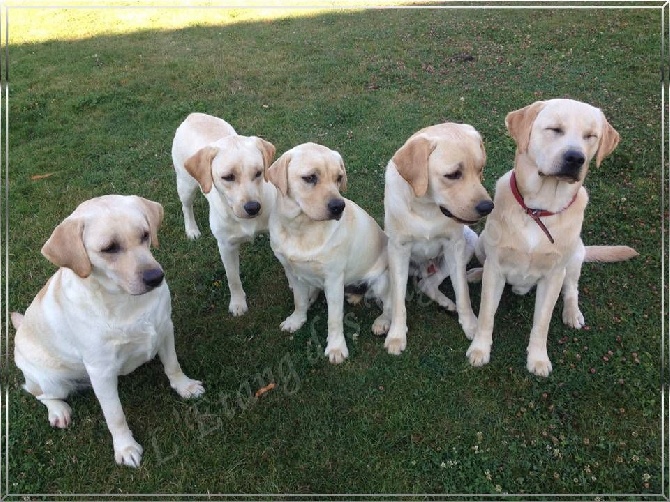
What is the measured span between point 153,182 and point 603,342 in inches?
212

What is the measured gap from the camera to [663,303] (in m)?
4.34

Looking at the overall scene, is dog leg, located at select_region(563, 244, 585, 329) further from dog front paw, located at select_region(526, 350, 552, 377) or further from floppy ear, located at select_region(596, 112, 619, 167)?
floppy ear, located at select_region(596, 112, 619, 167)

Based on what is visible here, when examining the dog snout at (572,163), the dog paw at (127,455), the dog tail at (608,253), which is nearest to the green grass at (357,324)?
the dog paw at (127,455)

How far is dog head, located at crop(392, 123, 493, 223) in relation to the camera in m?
3.56

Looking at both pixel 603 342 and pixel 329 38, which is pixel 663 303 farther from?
pixel 329 38

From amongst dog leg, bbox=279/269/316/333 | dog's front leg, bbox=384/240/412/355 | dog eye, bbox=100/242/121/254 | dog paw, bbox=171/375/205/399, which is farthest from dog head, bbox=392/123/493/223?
dog paw, bbox=171/375/205/399

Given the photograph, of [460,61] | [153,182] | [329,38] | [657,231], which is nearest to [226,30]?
[329,38]

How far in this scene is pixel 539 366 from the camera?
13.1 ft

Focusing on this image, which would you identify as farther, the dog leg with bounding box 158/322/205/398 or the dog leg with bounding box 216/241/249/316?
the dog leg with bounding box 216/241/249/316

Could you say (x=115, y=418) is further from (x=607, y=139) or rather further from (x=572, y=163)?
(x=607, y=139)

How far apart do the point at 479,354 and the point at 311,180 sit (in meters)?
1.93

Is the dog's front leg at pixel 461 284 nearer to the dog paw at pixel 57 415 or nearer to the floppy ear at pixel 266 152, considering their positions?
the floppy ear at pixel 266 152

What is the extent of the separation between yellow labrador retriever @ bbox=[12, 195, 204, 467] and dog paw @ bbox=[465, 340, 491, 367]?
7.65 ft

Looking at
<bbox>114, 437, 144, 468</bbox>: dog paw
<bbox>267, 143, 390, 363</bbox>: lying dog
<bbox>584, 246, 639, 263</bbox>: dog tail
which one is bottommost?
<bbox>114, 437, 144, 468</bbox>: dog paw
